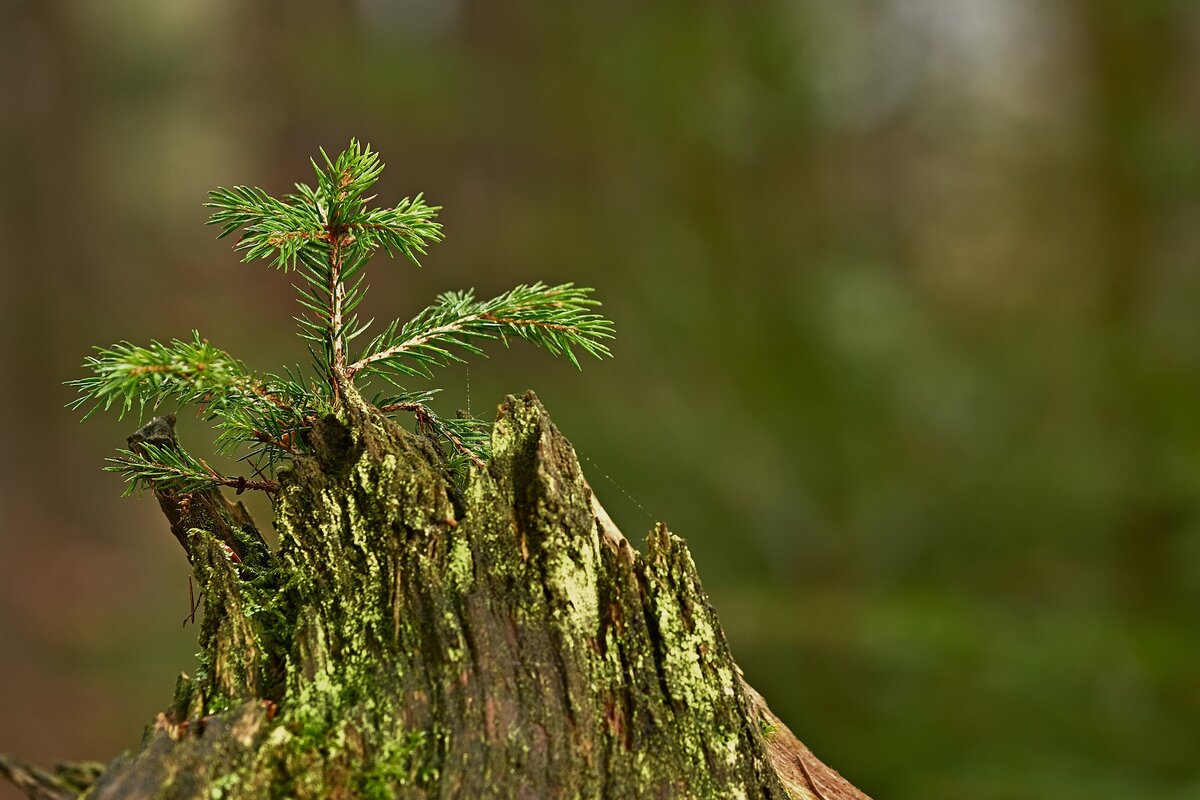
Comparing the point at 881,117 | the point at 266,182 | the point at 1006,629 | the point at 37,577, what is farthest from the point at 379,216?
the point at 266,182

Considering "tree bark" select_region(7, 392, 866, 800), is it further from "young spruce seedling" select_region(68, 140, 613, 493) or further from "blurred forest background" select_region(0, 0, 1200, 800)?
"blurred forest background" select_region(0, 0, 1200, 800)

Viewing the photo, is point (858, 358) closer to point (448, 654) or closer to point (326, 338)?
point (326, 338)

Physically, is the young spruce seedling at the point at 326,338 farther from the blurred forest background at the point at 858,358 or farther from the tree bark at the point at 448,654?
the blurred forest background at the point at 858,358

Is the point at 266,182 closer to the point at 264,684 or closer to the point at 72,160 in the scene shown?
the point at 72,160

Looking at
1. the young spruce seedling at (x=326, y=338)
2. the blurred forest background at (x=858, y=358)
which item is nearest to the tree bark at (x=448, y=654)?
the young spruce seedling at (x=326, y=338)

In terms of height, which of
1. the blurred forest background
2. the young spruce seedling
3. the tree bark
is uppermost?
the blurred forest background

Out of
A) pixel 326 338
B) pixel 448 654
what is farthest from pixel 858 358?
pixel 448 654

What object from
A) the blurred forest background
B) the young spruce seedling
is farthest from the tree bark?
→ the blurred forest background
